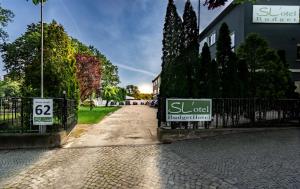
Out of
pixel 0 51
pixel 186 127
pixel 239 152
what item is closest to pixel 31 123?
pixel 186 127

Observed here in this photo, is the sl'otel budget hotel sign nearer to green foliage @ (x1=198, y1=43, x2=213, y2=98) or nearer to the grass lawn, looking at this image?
green foliage @ (x1=198, y1=43, x2=213, y2=98)

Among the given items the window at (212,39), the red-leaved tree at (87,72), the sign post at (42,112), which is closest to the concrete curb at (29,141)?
the sign post at (42,112)

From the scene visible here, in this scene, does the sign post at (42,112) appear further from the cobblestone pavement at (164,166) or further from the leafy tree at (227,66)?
the leafy tree at (227,66)

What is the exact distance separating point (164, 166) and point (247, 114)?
8.00 meters

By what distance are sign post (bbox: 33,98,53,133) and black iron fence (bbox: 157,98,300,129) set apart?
4567mm

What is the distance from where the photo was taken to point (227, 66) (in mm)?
18438

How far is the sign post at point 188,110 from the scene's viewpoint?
14734 millimetres

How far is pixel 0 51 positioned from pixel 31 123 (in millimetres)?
34562

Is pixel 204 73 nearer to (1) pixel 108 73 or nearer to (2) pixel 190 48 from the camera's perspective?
(2) pixel 190 48

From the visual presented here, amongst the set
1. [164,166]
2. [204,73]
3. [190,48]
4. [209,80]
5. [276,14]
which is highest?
[276,14]

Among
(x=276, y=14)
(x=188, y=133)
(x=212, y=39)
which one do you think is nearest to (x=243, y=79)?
(x=188, y=133)

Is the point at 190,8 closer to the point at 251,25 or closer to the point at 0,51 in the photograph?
the point at 251,25

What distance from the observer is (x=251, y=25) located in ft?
101

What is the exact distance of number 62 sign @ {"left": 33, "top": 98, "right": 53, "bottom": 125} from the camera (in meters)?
13.4
